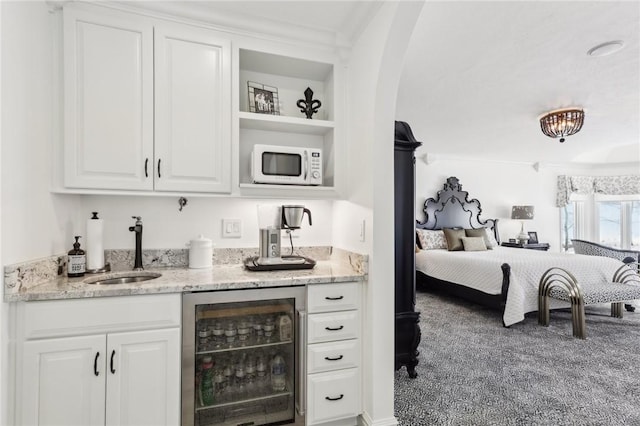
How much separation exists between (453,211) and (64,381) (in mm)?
6014

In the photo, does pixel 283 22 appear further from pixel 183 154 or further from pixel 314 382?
pixel 314 382

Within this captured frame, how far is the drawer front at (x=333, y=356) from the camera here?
69.5 inches

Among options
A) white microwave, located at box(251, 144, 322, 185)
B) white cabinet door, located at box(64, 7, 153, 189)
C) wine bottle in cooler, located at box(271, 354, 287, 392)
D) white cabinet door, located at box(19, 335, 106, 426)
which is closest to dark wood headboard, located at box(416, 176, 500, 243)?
white microwave, located at box(251, 144, 322, 185)

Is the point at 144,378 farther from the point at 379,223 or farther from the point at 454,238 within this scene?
the point at 454,238

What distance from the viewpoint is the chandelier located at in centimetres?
360

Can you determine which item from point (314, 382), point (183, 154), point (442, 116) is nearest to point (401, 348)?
point (314, 382)

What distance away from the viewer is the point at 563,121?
364cm

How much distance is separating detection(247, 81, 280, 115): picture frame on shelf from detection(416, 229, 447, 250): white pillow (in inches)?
161

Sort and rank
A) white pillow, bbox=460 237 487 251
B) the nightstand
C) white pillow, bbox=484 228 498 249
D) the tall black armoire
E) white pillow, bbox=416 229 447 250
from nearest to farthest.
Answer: the tall black armoire → white pillow, bbox=460 237 487 251 → white pillow, bbox=416 229 447 250 → white pillow, bbox=484 228 498 249 → the nightstand

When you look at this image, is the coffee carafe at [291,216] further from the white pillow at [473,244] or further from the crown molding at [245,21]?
the white pillow at [473,244]

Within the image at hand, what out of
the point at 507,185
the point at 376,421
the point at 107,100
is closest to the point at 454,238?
the point at 507,185

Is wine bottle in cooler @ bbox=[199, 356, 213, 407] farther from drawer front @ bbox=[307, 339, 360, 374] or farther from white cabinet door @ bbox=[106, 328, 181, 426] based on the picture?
Result: drawer front @ bbox=[307, 339, 360, 374]

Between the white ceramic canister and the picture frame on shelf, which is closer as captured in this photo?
the white ceramic canister

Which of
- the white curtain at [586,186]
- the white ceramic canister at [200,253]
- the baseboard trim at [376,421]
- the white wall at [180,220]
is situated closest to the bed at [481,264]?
the white curtain at [586,186]
